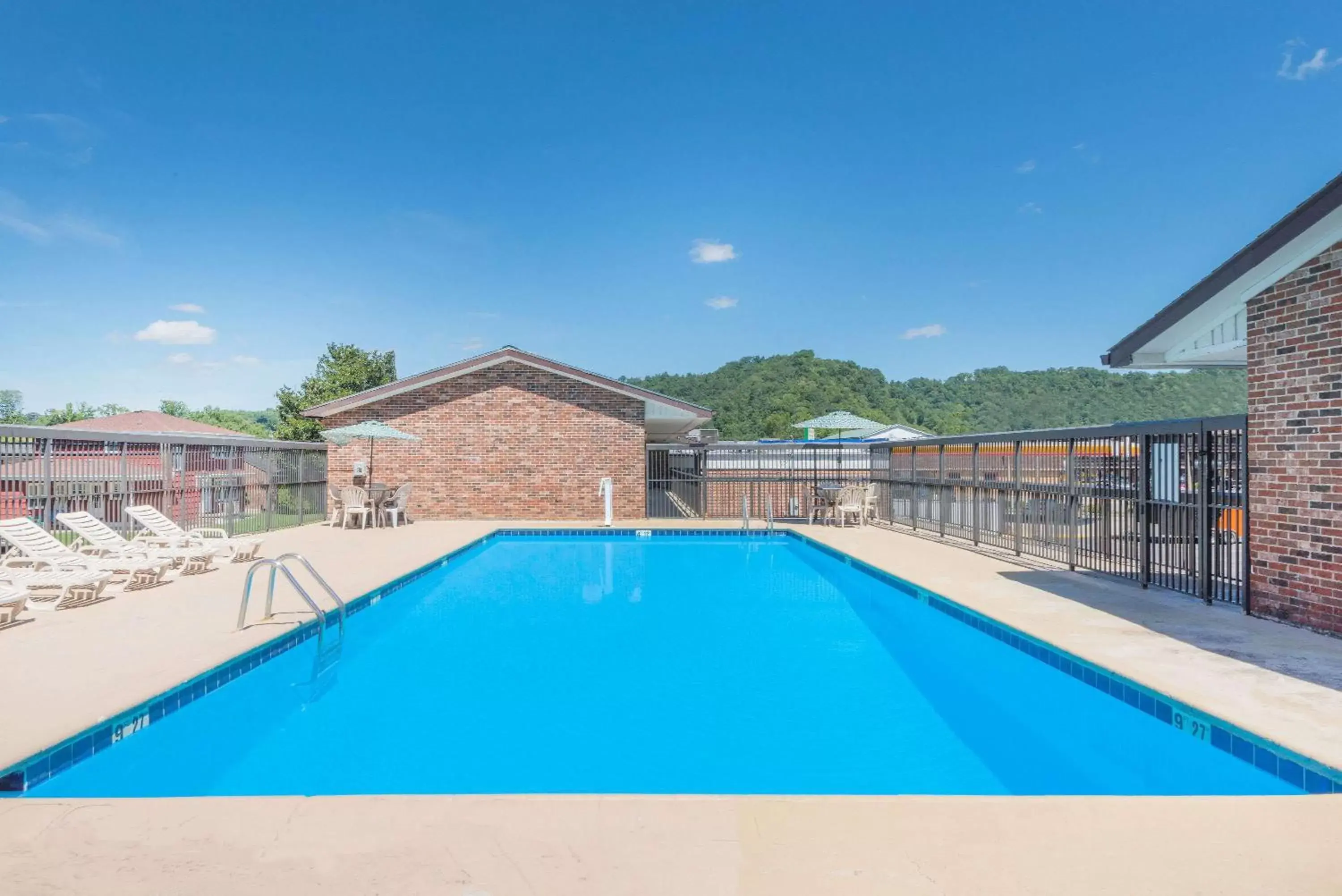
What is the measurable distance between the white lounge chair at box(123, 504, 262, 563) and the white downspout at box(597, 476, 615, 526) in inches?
254

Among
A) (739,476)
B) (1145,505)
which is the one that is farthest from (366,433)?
(1145,505)

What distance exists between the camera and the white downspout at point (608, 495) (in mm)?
15438

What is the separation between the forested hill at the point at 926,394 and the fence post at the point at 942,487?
101 ft

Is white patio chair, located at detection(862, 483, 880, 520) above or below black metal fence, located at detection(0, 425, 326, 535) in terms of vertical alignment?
below

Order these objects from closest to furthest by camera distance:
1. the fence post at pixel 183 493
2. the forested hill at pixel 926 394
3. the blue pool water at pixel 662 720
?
the blue pool water at pixel 662 720 → the fence post at pixel 183 493 → the forested hill at pixel 926 394

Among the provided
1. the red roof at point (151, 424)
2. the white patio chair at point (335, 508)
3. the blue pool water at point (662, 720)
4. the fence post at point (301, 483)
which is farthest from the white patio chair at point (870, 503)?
the red roof at point (151, 424)

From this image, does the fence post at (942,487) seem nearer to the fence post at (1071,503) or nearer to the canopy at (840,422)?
the fence post at (1071,503)

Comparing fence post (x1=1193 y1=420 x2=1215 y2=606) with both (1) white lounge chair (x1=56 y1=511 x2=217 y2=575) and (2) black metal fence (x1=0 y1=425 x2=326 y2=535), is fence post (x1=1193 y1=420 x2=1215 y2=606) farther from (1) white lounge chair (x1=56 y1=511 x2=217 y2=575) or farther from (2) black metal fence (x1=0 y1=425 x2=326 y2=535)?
(2) black metal fence (x1=0 y1=425 x2=326 y2=535)

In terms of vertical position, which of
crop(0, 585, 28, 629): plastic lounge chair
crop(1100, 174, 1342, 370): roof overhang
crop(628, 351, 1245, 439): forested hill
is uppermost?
crop(628, 351, 1245, 439): forested hill

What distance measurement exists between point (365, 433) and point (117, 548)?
6631 millimetres

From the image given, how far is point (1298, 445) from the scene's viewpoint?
227 inches

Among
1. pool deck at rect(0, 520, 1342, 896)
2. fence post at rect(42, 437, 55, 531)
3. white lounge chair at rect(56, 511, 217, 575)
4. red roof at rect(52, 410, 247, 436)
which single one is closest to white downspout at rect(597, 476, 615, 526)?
white lounge chair at rect(56, 511, 217, 575)

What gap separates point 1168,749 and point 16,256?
4802 cm

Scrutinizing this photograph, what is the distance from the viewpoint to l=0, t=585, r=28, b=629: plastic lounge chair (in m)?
5.81
